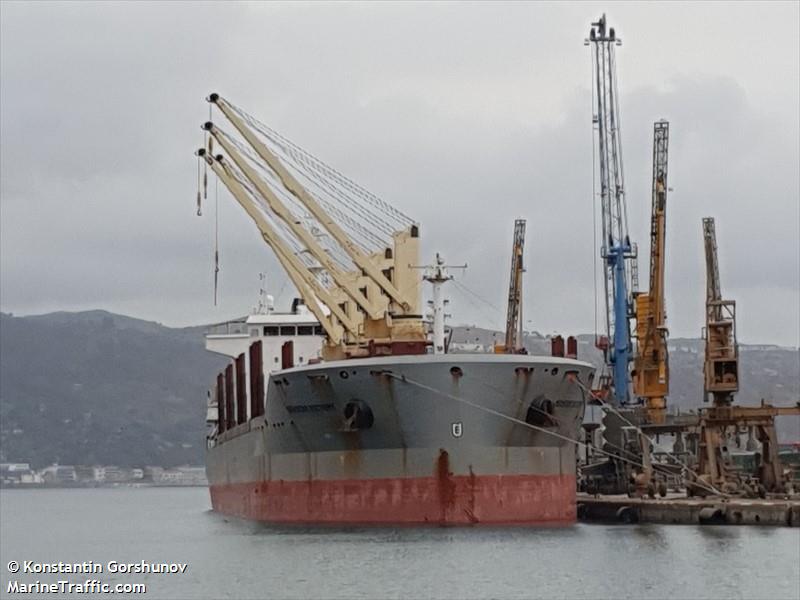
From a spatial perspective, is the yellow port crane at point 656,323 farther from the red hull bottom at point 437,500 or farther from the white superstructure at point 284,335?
the red hull bottom at point 437,500

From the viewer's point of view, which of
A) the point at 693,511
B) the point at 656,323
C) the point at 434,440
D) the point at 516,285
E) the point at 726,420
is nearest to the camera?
the point at 434,440

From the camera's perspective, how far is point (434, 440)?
4128 cm

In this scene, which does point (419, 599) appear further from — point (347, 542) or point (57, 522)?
point (57, 522)

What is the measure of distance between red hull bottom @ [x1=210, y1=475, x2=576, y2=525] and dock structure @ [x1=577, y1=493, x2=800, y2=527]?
247cm

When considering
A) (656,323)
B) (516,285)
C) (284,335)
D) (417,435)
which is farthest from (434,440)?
(516,285)

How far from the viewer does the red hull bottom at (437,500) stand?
41.0 metres

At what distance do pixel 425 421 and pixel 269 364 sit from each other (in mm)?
15230

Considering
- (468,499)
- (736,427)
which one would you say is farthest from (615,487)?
(468,499)

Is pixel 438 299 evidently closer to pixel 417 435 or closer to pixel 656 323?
pixel 417 435

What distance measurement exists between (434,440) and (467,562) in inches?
284

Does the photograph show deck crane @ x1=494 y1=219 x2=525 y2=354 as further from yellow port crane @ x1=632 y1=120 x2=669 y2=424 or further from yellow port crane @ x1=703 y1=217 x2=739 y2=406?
yellow port crane @ x1=703 y1=217 x2=739 y2=406

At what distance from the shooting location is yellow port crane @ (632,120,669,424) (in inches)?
2443

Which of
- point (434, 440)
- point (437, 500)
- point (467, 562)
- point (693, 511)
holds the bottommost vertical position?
point (467, 562)

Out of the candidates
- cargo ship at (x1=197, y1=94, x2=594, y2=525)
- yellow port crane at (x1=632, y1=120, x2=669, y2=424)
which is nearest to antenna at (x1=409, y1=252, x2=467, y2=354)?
cargo ship at (x1=197, y1=94, x2=594, y2=525)
